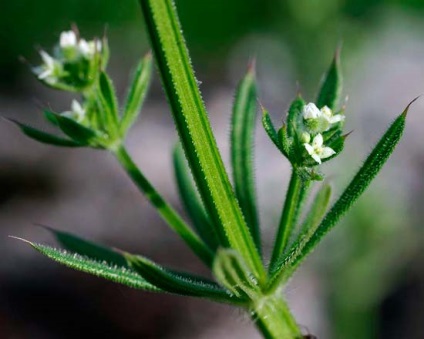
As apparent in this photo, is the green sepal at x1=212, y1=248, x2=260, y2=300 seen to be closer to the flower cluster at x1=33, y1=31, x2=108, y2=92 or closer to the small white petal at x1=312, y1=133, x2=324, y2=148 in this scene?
the small white petal at x1=312, y1=133, x2=324, y2=148

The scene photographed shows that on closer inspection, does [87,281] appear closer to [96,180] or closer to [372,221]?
[96,180]

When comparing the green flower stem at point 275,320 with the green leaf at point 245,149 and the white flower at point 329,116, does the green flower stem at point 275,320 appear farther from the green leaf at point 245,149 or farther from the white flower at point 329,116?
the white flower at point 329,116

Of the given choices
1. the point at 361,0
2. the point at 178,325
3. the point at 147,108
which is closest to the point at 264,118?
the point at 178,325

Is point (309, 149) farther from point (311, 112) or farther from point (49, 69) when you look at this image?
point (49, 69)

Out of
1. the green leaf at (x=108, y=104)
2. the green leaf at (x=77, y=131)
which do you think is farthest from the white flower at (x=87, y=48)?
the green leaf at (x=77, y=131)

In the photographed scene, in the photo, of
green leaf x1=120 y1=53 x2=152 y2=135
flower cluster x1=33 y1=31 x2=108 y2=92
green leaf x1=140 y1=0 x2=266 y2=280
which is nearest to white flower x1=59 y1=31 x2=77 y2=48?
flower cluster x1=33 y1=31 x2=108 y2=92

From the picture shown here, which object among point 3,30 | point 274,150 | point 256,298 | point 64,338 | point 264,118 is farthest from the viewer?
point 3,30

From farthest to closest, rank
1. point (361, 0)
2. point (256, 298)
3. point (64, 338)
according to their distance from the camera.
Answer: point (361, 0)
point (64, 338)
point (256, 298)
